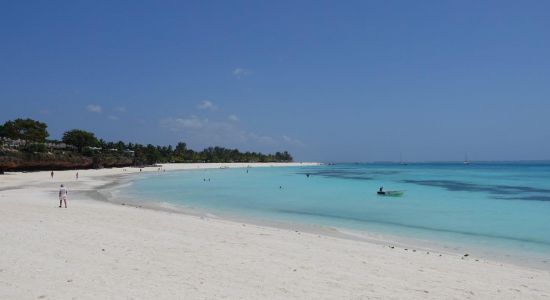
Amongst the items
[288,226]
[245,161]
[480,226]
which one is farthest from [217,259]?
[245,161]

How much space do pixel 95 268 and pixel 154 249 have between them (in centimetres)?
234

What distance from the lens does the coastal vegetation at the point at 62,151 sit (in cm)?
6606

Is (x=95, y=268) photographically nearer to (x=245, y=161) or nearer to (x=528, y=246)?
(x=528, y=246)

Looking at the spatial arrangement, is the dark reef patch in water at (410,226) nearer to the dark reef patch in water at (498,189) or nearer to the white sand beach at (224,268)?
the white sand beach at (224,268)

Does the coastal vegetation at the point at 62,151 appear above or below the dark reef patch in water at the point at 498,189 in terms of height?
above

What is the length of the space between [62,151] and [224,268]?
81414mm

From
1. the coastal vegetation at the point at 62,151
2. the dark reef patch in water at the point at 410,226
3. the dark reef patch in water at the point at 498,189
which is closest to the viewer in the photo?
the dark reef patch in water at the point at 410,226

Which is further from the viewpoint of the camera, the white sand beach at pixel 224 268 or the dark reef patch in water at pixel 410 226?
the dark reef patch in water at pixel 410 226

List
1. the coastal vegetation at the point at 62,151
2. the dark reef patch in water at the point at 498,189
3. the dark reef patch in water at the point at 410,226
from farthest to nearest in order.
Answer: the coastal vegetation at the point at 62,151 < the dark reef patch in water at the point at 498,189 < the dark reef patch in water at the point at 410,226

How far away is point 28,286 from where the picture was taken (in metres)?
7.11

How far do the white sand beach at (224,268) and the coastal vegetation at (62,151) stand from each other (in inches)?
2350

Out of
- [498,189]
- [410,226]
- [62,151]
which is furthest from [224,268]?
[62,151]

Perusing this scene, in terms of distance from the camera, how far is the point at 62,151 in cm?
8019

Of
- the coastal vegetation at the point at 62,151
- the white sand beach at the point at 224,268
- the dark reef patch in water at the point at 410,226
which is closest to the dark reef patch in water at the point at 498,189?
the dark reef patch in water at the point at 410,226
